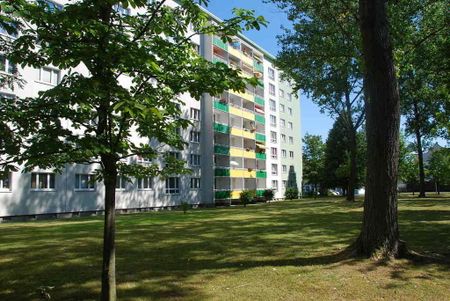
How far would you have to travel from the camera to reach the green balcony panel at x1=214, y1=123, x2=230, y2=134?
162 feet

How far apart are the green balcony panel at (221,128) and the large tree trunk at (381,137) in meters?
39.9

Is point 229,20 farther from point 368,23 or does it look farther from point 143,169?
point 368,23

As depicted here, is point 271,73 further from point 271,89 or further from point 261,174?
point 261,174

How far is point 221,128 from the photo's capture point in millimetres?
50250

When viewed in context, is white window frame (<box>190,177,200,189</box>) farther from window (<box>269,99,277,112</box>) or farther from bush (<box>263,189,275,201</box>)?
window (<box>269,99,277,112</box>)

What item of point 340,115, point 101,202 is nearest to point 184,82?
point 101,202

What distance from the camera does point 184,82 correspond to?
555cm

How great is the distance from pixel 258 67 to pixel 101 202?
35002mm

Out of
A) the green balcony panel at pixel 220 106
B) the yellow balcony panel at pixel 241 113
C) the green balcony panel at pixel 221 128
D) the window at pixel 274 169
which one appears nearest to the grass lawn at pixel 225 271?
the green balcony panel at pixel 221 128

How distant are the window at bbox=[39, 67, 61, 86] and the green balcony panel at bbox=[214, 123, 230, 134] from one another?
69.6 ft

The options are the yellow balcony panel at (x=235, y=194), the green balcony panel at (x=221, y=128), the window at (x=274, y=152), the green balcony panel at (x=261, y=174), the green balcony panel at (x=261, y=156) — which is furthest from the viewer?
the window at (x=274, y=152)

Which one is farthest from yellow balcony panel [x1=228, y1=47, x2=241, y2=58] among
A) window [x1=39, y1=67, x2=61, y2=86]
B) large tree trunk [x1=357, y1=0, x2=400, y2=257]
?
large tree trunk [x1=357, y1=0, x2=400, y2=257]

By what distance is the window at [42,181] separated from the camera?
29.2 metres

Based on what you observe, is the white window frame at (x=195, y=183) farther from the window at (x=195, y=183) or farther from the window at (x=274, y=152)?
the window at (x=274, y=152)
